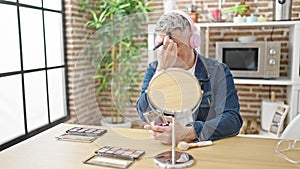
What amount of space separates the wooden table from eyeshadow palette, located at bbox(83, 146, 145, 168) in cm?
3

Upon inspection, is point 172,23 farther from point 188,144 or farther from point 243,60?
point 243,60

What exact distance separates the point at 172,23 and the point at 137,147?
0.54 meters

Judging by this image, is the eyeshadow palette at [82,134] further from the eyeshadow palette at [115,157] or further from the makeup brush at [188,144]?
the makeup brush at [188,144]

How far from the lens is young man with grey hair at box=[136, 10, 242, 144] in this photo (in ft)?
3.53


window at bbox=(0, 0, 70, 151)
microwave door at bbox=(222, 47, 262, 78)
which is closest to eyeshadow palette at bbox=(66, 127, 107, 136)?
window at bbox=(0, 0, 70, 151)

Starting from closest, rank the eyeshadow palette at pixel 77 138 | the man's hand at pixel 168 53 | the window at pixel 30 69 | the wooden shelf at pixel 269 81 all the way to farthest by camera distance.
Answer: the man's hand at pixel 168 53 → the eyeshadow palette at pixel 77 138 → the window at pixel 30 69 → the wooden shelf at pixel 269 81

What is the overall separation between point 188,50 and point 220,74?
26 centimetres

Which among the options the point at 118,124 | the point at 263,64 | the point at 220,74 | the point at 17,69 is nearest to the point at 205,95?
the point at 220,74

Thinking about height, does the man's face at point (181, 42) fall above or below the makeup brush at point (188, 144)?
above

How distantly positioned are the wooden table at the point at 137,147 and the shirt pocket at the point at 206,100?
0.19m

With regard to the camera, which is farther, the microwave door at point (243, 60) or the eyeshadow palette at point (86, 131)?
the microwave door at point (243, 60)

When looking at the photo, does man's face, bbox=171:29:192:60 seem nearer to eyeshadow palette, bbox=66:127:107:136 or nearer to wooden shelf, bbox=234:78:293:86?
eyeshadow palette, bbox=66:127:107:136

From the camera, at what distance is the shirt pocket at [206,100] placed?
3.88 ft

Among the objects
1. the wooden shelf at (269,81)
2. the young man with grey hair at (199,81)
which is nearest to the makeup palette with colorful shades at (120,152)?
the young man with grey hair at (199,81)
